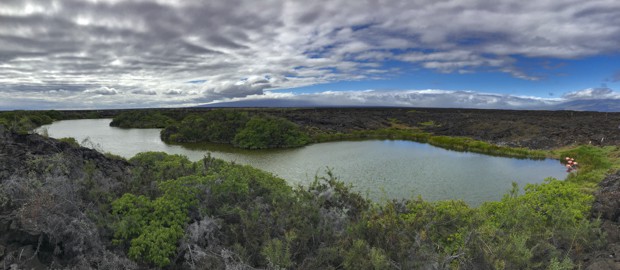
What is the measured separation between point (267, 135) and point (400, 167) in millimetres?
21775

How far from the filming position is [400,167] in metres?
32.0

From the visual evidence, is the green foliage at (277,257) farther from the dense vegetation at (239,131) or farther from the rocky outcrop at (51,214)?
the dense vegetation at (239,131)

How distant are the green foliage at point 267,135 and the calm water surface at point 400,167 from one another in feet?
7.28

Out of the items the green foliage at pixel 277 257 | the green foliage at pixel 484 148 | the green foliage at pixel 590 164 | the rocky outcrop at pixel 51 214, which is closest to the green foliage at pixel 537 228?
the green foliage at pixel 277 257

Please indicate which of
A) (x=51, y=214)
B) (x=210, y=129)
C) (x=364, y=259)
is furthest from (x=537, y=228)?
(x=210, y=129)

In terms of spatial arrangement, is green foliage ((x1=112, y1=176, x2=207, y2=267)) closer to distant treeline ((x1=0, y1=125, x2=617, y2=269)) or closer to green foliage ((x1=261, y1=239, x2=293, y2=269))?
distant treeline ((x1=0, y1=125, x2=617, y2=269))

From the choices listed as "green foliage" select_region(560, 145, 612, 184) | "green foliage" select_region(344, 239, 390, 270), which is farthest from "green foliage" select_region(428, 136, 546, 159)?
"green foliage" select_region(344, 239, 390, 270)

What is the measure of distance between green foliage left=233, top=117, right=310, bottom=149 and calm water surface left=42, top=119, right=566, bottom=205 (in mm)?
2218

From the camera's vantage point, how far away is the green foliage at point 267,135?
48.2 m

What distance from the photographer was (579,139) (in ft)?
151

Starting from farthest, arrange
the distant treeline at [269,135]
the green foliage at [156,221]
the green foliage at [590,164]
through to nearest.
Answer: the distant treeline at [269,135], the green foliage at [590,164], the green foliage at [156,221]

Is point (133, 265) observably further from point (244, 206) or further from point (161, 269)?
point (244, 206)

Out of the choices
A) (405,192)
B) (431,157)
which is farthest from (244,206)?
(431,157)

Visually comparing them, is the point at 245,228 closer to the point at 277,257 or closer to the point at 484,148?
the point at 277,257
